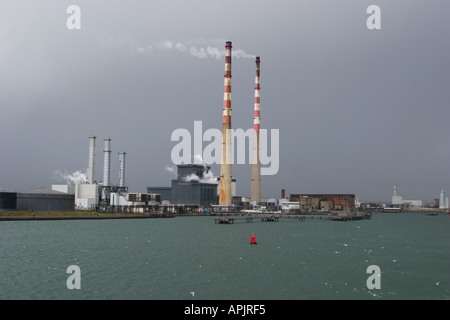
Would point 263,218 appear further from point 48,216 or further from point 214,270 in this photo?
point 214,270

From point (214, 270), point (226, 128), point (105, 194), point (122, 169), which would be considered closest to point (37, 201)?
point (105, 194)

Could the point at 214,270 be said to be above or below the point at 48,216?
below

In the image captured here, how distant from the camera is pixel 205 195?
172 meters

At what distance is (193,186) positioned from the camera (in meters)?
172

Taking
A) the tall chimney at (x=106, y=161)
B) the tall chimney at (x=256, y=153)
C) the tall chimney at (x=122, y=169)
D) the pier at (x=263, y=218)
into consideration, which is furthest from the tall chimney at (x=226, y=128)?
the tall chimney at (x=106, y=161)

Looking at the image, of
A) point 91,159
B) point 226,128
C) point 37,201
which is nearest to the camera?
point 37,201

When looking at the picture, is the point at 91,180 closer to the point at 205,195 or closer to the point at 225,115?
the point at 225,115

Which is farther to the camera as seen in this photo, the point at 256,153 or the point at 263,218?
the point at 256,153

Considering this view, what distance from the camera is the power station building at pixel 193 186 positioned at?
Result: 171m

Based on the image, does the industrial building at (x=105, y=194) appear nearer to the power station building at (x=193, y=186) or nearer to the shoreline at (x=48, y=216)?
the shoreline at (x=48, y=216)

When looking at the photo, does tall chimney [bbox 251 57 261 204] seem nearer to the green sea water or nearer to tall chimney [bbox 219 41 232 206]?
tall chimney [bbox 219 41 232 206]

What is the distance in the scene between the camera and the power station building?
561 ft
